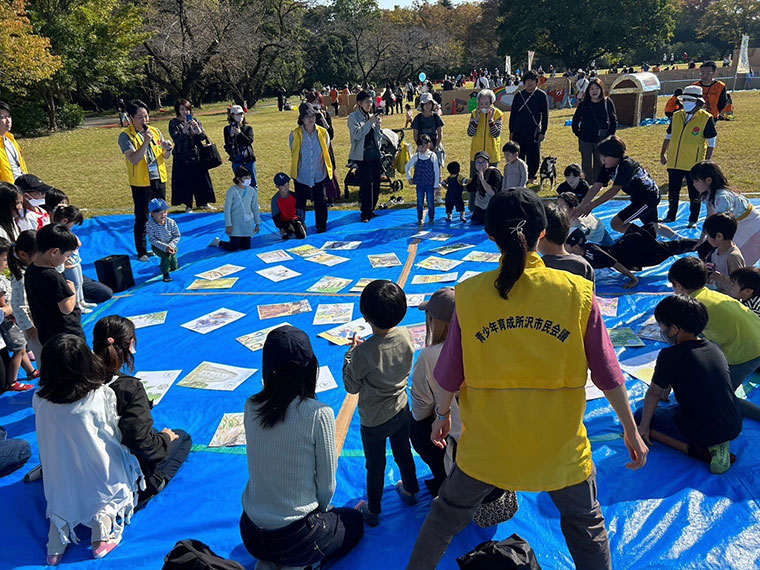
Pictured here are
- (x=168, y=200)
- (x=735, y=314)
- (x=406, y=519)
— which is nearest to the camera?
(x=406, y=519)

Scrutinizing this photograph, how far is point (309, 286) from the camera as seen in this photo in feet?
21.5

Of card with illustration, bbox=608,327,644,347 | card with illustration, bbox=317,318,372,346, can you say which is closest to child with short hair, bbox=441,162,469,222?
card with illustration, bbox=317,318,372,346

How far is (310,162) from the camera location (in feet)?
27.5

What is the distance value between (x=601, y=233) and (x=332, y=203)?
5357 mm

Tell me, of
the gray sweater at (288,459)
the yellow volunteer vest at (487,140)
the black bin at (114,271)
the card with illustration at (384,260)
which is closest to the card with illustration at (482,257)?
the card with illustration at (384,260)

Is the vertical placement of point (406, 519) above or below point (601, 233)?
below

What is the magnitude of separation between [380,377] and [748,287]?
3310 mm

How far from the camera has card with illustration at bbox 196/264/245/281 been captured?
7062 millimetres

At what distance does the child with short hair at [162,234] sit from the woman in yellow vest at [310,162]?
213 cm

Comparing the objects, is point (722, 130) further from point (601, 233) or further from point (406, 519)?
point (406, 519)

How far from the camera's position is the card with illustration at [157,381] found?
4.48m

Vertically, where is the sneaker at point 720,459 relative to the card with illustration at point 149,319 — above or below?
below

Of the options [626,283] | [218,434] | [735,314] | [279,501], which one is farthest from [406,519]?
[626,283]

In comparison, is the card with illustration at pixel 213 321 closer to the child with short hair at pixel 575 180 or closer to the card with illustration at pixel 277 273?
the card with illustration at pixel 277 273
